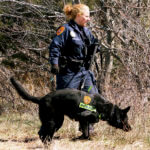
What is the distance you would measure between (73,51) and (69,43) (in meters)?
0.13

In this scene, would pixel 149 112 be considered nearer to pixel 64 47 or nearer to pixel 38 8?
pixel 64 47

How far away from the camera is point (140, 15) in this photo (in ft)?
19.7

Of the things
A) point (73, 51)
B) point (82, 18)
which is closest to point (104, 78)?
point (73, 51)

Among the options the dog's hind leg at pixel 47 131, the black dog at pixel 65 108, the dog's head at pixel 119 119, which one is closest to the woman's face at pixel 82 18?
the black dog at pixel 65 108

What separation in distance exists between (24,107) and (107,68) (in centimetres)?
233

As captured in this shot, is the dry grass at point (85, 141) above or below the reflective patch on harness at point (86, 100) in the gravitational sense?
below

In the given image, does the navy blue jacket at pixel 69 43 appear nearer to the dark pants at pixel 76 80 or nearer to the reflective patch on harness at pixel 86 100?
the dark pants at pixel 76 80

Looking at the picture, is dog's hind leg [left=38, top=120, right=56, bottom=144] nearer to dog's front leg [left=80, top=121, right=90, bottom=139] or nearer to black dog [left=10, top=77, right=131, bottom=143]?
black dog [left=10, top=77, right=131, bottom=143]

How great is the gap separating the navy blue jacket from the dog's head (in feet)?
3.10

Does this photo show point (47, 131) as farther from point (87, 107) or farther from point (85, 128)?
point (87, 107)

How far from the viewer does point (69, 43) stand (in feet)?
13.9

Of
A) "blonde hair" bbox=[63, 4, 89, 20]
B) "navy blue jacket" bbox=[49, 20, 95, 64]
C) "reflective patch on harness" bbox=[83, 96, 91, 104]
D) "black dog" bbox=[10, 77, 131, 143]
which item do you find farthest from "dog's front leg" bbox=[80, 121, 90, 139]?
"blonde hair" bbox=[63, 4, 89, 20]

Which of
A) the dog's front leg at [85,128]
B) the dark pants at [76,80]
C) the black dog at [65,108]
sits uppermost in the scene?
the dark pants at [76,80]

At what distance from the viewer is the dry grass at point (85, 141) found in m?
4.16
